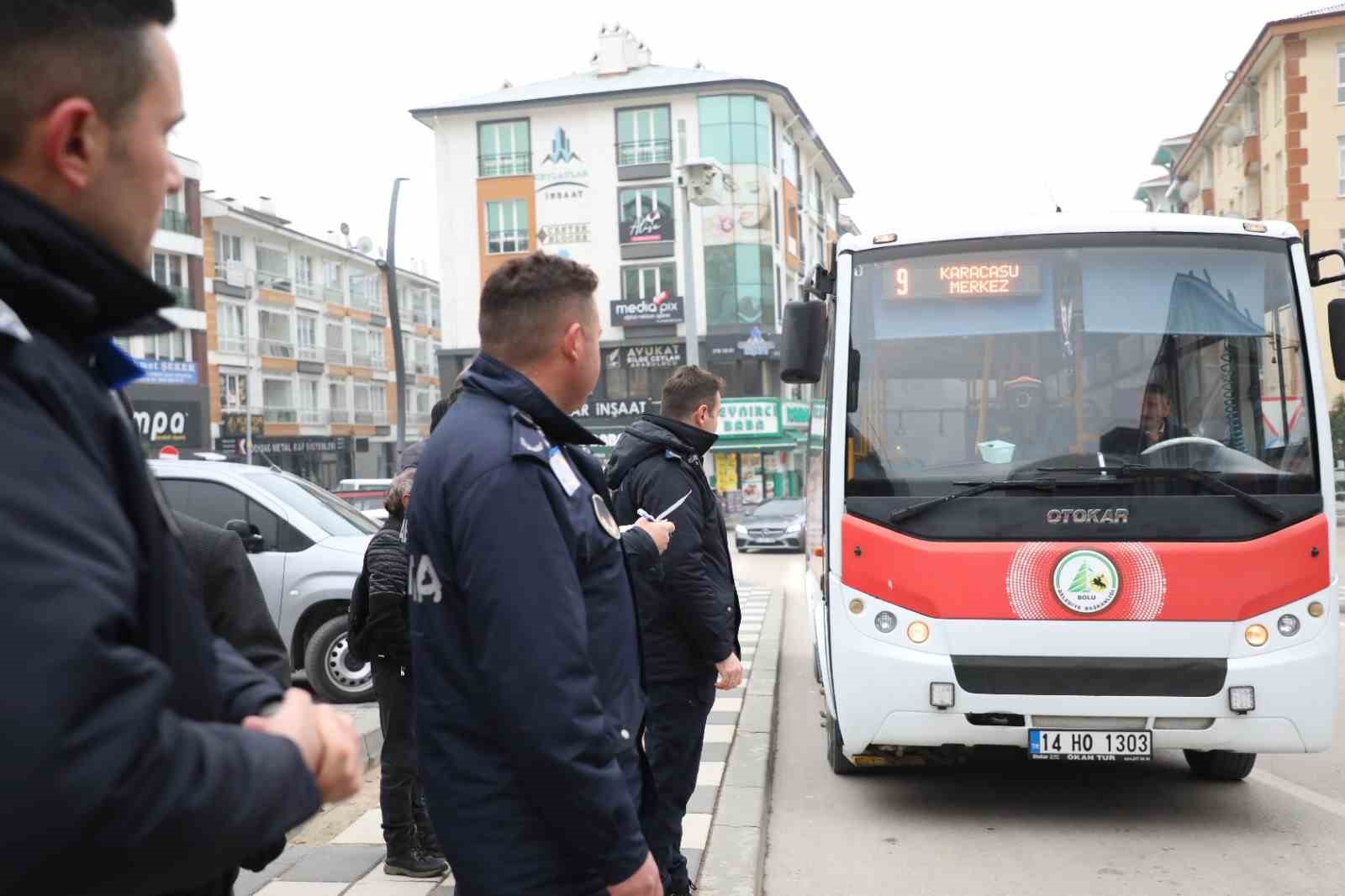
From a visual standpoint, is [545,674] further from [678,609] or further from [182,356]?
[182,356]

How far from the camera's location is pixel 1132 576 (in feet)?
20.8

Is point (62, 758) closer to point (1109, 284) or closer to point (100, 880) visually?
point (100, 880)

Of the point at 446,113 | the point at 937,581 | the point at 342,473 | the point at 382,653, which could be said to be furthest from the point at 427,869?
the point at 342,473

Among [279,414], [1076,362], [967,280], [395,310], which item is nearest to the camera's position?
[1076,362]

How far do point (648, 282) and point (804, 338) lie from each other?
142 ft

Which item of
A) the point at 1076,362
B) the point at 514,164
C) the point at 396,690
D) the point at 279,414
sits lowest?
the point at 396,690

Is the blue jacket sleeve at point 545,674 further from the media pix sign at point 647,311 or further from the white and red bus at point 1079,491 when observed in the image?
the media pix sign at point 647,311

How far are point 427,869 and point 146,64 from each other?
14.5 feet

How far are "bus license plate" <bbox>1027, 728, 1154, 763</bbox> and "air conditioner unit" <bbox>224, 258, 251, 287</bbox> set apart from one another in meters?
60.2

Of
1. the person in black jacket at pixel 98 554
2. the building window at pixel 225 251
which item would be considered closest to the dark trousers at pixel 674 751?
the person in black jacket at pixel 98 554

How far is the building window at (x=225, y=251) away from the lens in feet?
202

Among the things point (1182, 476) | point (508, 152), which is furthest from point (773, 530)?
point (1182, 476)

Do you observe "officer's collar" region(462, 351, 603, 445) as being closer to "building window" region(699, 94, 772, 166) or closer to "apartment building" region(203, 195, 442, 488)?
A: "building window" region(699, 94, 772, 166)

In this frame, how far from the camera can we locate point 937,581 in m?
6.45
